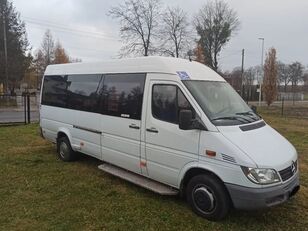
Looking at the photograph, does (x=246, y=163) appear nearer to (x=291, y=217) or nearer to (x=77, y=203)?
(x=291, y=217)

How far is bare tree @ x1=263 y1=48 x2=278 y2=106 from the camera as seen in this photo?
30312 mm

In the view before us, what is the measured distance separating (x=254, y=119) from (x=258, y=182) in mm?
1417

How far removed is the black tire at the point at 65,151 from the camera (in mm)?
7988

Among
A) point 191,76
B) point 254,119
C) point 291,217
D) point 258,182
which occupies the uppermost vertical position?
point 191,76

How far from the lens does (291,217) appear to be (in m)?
4.98

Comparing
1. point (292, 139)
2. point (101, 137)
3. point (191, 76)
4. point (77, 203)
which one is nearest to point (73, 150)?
point (101, 137)

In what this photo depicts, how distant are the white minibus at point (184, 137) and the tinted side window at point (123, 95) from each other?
20 mm

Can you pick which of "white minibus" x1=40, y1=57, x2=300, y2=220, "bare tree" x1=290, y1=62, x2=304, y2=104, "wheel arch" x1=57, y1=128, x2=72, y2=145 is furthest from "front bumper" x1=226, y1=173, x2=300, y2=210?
"bare tree" x1=290, y1=62, x2=304, y2=104

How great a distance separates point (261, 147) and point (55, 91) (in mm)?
5798

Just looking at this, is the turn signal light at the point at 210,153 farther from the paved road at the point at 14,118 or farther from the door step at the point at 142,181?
the paved road at the point at 14,118

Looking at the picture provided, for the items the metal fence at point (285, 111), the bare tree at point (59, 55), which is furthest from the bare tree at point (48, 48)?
the metal fence at point (285, 111)

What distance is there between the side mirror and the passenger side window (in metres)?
0.22

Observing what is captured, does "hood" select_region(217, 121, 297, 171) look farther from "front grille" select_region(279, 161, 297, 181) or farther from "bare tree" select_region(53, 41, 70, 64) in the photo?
"bare tree" select_region(53, 41, 70, 64)

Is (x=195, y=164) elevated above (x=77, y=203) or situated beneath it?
elevated above
